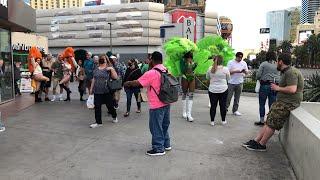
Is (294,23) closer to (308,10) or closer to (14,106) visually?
(308,10)

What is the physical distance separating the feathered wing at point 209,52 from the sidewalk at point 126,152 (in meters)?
1.54

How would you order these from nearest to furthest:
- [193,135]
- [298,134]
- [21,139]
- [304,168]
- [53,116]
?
[304,168] → [298,134] → [21,139] → [193,135] → [53,116]

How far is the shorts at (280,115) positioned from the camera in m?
6.18

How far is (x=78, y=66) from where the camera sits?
13.0 meters

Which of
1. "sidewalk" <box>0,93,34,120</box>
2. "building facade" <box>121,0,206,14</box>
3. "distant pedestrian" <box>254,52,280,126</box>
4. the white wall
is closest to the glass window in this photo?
"sidewalk" <box>0,93,34,120</box>

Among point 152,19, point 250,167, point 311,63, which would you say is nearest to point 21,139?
point 250,167

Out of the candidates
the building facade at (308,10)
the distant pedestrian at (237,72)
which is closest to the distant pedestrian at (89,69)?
the distant pedestrian at (237,72)

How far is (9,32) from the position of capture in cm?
1312

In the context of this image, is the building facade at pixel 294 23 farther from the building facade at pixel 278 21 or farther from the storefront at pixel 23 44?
the storefront at pixel 23 44

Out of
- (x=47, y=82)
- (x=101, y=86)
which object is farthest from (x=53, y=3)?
(x=101, y=86)

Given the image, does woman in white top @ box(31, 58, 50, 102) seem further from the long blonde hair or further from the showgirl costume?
the long blonde hair

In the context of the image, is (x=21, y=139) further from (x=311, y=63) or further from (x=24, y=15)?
(x=311, y=63)

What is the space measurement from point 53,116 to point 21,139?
8.47 ft

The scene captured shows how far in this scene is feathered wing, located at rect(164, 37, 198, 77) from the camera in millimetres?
9281
